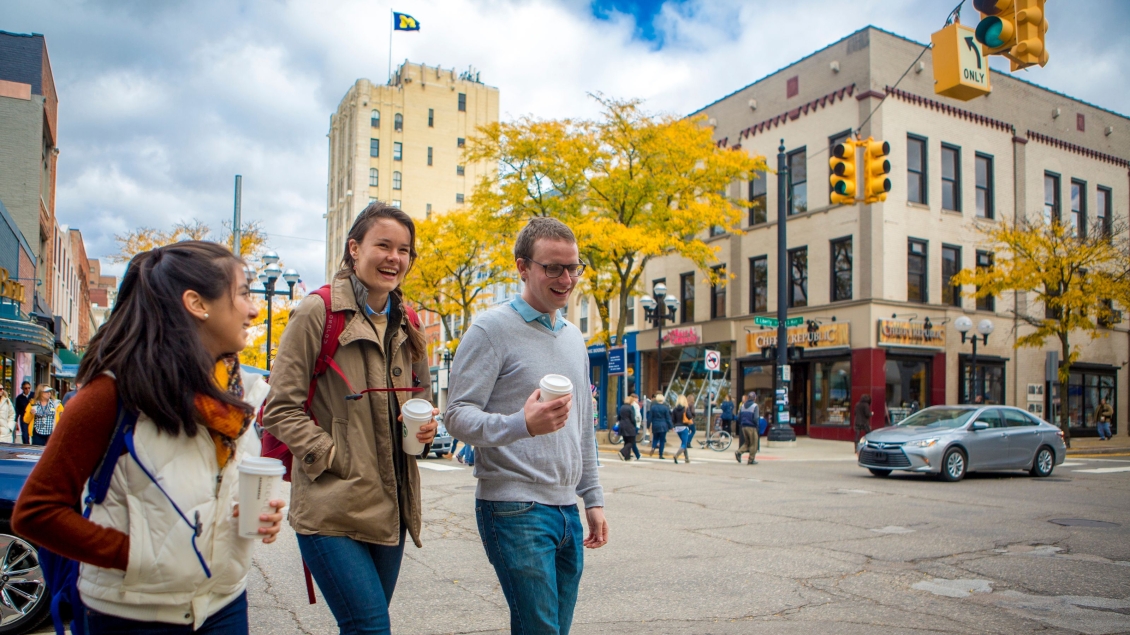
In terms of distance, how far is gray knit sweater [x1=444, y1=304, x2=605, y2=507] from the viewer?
3.00 meters

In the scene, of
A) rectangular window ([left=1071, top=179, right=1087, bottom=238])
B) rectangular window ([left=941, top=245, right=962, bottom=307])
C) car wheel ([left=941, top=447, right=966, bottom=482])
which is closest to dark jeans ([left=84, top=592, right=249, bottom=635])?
car wheel ([left=941, top=447, right=966, bottom=482])

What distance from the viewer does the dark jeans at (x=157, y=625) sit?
2061 mm

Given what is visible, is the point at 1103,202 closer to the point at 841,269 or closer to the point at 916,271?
the point at 916,271

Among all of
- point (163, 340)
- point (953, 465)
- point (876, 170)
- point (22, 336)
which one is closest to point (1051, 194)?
point (953, 465)

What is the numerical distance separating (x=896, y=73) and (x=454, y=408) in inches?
1127

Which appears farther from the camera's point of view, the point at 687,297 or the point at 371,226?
the point at 687,297

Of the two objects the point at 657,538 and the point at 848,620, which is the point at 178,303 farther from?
the point at 657,538

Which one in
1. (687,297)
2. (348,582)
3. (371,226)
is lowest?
(348,582)

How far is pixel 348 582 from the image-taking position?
9.07 ft

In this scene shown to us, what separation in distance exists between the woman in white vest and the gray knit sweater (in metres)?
0.93

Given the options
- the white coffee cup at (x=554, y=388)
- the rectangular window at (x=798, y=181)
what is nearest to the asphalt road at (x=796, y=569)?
the white coffee cup at (x=554, y=388)

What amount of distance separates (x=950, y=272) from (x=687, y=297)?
10.4 meters

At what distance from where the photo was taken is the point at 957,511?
10781 mm

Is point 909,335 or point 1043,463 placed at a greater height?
point 909,335
